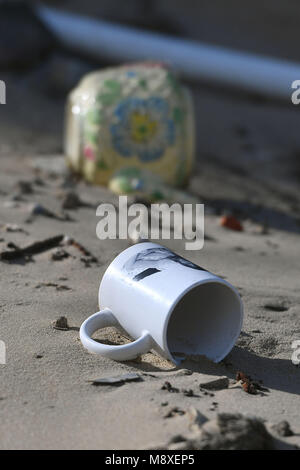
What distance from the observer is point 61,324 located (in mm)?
1959

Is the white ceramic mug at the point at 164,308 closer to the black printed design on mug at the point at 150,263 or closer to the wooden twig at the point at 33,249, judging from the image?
the black printed design on mug at the point at 150,263

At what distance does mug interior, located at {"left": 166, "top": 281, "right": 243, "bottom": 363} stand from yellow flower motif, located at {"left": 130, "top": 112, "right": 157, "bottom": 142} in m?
1.87

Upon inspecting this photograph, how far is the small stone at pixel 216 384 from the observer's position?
A: 1719 mm

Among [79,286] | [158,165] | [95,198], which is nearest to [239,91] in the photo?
[158,165]

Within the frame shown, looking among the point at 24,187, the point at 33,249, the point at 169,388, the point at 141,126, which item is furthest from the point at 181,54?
the point at 169,388

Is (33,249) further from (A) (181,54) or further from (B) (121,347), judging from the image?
(A) (181,54)

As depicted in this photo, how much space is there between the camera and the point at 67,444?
1454 mm

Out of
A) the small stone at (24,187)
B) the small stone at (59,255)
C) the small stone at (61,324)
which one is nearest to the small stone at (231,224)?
the small stone at (24,187)

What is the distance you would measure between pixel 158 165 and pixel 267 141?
1.83 m

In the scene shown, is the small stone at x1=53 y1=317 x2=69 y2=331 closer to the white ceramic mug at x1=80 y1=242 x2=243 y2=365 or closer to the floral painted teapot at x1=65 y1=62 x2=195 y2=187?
the white ceramic mug at x1=80 y1=242 x2=243 y2=365

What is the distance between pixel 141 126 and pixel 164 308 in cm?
213

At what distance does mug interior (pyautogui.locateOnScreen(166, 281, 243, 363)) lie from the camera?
1.86 metres

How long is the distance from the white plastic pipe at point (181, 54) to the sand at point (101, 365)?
120 inches

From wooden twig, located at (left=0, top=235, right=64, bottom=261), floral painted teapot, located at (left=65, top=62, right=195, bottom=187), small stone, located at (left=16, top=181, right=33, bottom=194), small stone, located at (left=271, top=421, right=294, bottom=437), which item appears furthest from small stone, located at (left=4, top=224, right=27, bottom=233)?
small stone, located at (left=271, top=421, right=294, bottom=437)
